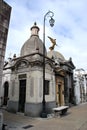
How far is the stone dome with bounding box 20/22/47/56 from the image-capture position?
591 inches

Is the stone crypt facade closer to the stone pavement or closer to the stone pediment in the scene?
the stone pediment

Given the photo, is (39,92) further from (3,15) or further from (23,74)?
(3,15)

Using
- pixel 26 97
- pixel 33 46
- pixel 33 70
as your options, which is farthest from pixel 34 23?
pixel 26 97

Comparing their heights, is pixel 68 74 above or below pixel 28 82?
above

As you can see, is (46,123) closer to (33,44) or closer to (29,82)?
(29,82)

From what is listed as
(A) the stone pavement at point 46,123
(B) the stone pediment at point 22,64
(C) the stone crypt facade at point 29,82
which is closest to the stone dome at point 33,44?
(C) the stone crypt facade at point 29,82

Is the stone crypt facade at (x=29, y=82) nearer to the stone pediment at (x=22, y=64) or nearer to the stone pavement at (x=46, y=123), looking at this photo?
the stone pediment at (x=22, y=64)

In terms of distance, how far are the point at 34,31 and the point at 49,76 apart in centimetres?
519

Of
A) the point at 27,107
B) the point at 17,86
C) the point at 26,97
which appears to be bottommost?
the point at 27,107

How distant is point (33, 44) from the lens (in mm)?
15172

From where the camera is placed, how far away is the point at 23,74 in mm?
13758

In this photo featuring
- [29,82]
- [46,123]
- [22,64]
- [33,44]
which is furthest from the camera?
[33,44]

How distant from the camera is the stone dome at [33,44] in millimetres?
15002

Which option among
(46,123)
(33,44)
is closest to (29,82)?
(33,44)
